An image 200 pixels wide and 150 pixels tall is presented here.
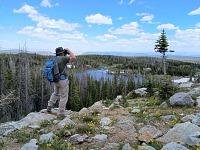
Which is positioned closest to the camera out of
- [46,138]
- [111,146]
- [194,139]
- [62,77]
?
[194,139]

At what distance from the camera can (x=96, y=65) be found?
19900 cm

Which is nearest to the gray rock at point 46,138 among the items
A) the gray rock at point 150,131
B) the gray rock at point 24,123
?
the gray rock at point 24,123

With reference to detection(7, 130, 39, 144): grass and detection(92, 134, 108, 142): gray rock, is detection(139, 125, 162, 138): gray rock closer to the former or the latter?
detection(92, 134, 108, 142): gray rock

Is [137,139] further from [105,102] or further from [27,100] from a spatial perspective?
[27,100]

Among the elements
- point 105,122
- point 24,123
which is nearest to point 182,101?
point 105,122

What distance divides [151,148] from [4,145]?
13.1 feet

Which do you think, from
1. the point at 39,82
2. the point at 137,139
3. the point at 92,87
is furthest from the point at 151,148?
the point at 92,87

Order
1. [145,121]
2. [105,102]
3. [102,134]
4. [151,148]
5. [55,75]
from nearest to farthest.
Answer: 1. [151,148]
2. [102,134]
3. [145,121]
4. [55,75]
5. [105,102]

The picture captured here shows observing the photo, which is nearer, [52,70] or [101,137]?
[101,137]

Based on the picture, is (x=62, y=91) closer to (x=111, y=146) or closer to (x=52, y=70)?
(x=52, y=70)

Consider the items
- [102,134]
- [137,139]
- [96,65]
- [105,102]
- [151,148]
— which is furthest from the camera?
[96,65]

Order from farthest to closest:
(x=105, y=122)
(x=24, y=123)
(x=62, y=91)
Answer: (x=62, y=91), (x=24, y=123), (x=105, y=122)

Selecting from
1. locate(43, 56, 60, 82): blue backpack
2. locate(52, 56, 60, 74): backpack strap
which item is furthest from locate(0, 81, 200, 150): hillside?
locate(52, 56, 60, 74): backpack strap

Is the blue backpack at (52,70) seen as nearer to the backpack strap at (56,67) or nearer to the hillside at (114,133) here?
the backpack strap at (56,67)
